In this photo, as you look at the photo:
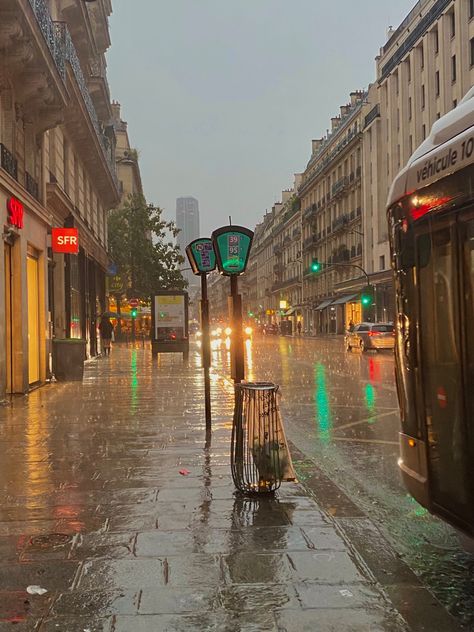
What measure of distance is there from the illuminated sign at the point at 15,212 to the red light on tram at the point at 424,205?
10594 mm

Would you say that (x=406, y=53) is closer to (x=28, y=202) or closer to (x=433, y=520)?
(x=28, y=202)

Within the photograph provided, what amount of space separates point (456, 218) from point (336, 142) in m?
67.8

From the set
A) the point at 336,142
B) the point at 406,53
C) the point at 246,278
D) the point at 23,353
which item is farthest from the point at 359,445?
the point at 246,278

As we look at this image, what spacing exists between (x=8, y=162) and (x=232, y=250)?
7.70 metres

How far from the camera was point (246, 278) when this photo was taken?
144 metres

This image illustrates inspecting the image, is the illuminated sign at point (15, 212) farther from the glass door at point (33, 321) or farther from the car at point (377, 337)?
the car at point (377, 337)

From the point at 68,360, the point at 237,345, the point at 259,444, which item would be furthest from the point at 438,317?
the point at 68,360

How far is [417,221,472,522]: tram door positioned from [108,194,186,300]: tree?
49.2 metres

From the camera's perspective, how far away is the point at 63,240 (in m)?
18.4

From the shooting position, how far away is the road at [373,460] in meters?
4.22

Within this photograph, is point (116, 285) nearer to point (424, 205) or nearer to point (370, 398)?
point (370, 398)

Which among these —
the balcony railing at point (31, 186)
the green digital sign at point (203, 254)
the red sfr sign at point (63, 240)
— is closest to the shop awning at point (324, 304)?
the red sfr sign at point (63, 240)

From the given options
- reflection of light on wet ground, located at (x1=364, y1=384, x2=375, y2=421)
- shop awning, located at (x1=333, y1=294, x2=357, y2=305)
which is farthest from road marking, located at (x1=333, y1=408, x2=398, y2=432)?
shop awning, located at (x1=333, y1=294, x2=357, y2=305)

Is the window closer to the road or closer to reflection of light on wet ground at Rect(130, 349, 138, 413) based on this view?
reflection of light on wet ground at Rect(130, 349, 138, 413)
